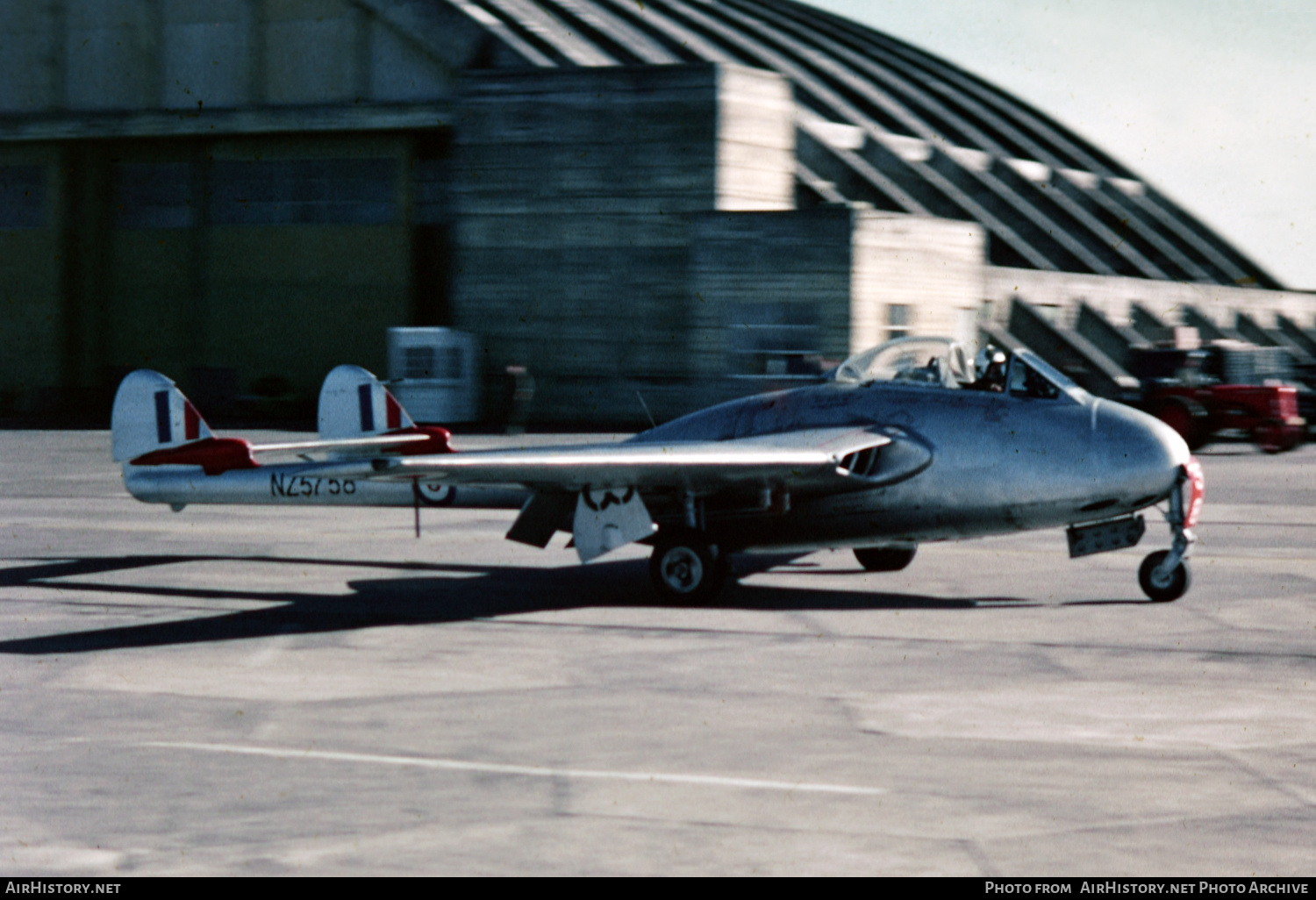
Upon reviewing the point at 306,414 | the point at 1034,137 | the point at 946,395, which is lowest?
the point at 306,414

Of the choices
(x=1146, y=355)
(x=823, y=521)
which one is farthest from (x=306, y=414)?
(x=823, y=521)

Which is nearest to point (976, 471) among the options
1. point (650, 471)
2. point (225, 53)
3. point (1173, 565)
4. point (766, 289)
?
point (1173, 565)

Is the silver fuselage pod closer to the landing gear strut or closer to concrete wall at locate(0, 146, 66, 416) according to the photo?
the landing gear strut

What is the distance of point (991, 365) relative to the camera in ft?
46.9

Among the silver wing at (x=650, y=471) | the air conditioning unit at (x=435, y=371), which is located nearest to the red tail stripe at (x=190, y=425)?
the silver wing at (x=650, y=471)

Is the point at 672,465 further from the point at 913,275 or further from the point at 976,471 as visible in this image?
the point at 913,275

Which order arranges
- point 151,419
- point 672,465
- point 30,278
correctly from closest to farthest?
point 672,465
point 151,419
point 30,278

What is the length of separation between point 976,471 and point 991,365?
1.14 meters

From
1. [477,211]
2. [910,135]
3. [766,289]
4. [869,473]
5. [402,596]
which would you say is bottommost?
[402,596]

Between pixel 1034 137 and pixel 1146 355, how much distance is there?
39094 mm

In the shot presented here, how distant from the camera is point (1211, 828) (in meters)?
7.03

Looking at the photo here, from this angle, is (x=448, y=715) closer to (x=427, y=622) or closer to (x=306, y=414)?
(x=427, y=622)

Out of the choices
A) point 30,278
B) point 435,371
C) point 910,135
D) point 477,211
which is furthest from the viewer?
point 910,135

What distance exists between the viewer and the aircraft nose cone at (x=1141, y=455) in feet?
43.8
